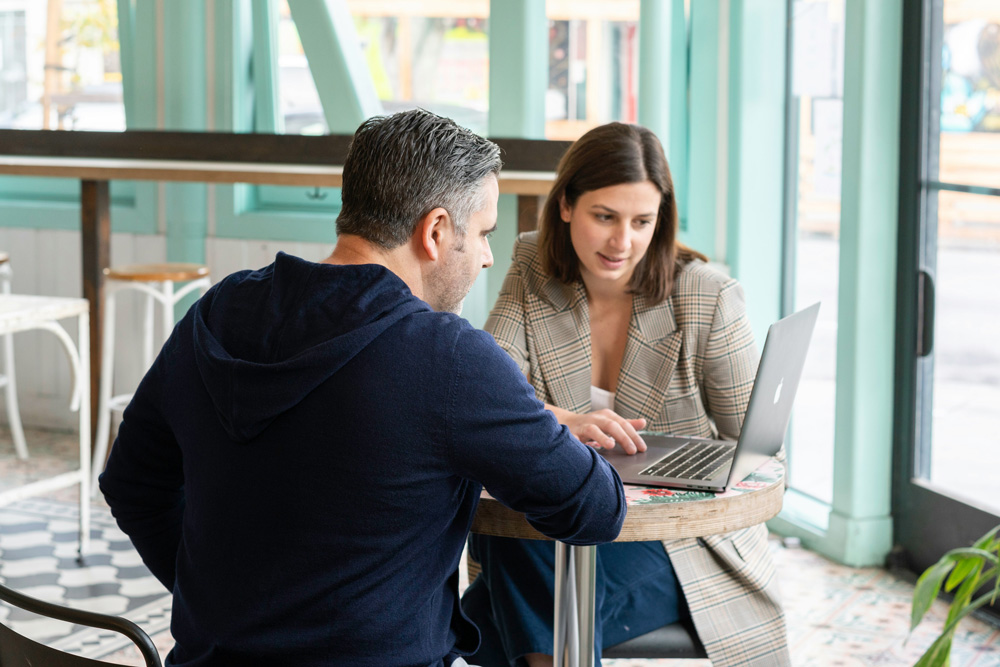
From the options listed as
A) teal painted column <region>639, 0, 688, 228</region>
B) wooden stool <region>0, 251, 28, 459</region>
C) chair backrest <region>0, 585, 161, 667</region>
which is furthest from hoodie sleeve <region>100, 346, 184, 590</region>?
wooden stool <region>0, 251, 28, 459</region>

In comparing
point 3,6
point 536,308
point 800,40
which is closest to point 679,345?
point 536,308

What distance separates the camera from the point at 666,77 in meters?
4.07

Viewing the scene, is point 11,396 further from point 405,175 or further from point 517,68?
point 405,175

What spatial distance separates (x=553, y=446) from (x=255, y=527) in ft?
1.15

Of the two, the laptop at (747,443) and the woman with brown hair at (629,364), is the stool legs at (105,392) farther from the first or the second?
the laptop at (747,443)

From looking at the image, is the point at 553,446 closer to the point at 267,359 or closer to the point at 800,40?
the point at 267,359

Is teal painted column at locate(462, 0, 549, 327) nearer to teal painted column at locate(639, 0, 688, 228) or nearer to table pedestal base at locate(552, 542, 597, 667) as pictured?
teal painted column at locate(639, 0, 688, 228)

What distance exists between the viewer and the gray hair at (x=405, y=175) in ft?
4.24

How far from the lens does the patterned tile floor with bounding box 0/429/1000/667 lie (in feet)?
9.23

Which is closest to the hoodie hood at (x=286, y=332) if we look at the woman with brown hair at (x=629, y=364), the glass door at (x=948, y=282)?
the woman with brown hair at (x=629, y=364)

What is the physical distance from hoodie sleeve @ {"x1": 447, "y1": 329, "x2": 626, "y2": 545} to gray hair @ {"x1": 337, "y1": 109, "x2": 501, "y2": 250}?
19 centimetres

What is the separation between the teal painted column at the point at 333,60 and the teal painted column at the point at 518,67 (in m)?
0.57

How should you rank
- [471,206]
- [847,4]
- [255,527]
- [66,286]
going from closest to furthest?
1. [255,527]
2. [471,206]
3. [847,4]
4. [66,286]

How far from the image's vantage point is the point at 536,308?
229 centimetres
